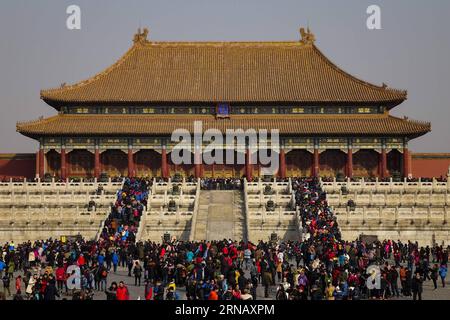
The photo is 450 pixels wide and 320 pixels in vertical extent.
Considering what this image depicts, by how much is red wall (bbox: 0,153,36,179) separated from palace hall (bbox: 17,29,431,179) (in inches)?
55.4

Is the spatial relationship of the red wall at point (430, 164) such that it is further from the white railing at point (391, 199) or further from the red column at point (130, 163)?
the red column at point (130, 163)

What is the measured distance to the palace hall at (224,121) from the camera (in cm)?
7025

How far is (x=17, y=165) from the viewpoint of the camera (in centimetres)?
7206

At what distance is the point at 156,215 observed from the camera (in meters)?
47.1

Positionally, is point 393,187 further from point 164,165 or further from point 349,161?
point 164,165

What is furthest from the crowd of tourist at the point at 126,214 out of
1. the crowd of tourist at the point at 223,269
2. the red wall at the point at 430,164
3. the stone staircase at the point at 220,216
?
the red wall at the point at 430,164

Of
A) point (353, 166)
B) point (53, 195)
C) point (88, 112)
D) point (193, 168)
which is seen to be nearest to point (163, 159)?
point (193, 168)

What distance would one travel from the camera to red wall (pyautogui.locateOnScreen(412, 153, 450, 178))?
7144 centimetres

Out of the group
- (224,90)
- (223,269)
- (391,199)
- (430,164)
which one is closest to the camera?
(223,269)

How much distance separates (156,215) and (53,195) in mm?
7707

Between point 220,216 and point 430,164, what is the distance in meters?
28.3

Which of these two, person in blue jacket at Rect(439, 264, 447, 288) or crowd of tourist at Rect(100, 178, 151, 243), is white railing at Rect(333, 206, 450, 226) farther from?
person in blue jacket at Rect(439, 264, 447, 288)

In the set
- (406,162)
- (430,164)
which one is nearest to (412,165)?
(430,164)
